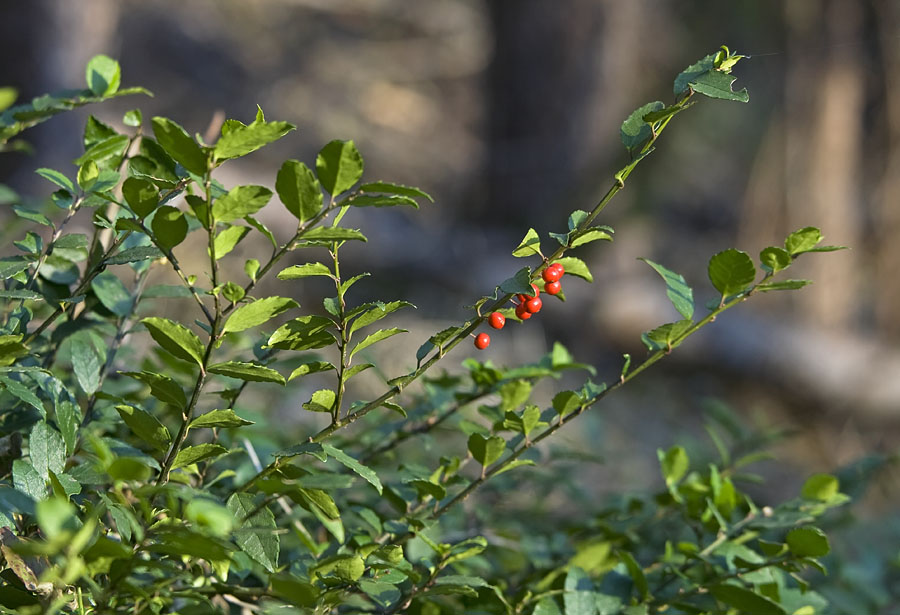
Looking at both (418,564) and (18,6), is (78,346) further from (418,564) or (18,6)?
(18,6)

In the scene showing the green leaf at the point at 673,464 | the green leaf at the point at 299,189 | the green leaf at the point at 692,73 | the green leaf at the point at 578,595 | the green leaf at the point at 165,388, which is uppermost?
the green leaf at the point at 692,73

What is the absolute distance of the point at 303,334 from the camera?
0.44m

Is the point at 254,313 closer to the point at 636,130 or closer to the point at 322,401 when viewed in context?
the point at 322,401

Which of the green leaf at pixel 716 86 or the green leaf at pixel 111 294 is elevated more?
the green leaf at pixel 716 86

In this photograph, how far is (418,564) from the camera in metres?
0.63

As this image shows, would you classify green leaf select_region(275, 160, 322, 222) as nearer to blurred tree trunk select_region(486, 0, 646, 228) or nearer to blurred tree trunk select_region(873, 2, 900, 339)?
blurred tree trunk select_region(486, 0, 646, 228)

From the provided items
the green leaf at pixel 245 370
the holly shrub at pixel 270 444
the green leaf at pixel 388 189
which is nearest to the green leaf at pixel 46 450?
the holly shrub at pixel 270 444

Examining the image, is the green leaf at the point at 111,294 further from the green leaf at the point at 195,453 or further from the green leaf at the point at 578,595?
the green leaf at the point at 578,595

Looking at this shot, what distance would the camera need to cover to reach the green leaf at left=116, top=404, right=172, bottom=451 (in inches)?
16.7

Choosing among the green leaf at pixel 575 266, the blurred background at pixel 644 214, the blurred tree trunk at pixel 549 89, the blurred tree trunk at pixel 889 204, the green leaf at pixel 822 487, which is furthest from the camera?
the blurred tree trunk at pixel 549 89

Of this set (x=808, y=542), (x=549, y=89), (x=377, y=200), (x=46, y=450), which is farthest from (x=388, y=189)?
(x=549, y=89)

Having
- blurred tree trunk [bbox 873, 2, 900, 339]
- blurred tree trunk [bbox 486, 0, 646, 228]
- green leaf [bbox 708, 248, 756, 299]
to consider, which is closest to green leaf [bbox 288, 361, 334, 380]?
green leaf [bbox 708, 248, 756, 299]

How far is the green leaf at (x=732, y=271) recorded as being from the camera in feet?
1.56

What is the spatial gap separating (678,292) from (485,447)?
0.45ft
